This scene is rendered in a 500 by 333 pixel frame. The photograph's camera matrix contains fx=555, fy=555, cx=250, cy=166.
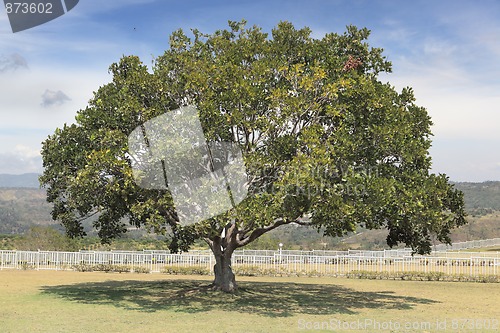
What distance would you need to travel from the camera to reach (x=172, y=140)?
16.2 meters

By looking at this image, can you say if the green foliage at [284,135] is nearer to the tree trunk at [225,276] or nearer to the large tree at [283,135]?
the large tree at [283,135]

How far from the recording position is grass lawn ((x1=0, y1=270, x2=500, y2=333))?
1384 cm

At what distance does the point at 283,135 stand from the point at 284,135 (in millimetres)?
158

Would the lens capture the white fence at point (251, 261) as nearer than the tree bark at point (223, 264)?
No

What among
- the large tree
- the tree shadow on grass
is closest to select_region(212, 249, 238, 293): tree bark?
the tree shadow on grass

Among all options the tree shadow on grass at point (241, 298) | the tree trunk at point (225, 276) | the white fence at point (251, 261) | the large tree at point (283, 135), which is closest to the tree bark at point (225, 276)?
the tree trunk at point (225, 276)

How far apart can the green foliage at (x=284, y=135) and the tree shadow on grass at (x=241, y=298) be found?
2.50 m

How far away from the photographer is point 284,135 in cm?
1675

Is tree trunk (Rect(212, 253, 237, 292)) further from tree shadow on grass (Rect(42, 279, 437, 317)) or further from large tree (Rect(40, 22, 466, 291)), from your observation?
large tree (Rect(40, 22, 466, 291))

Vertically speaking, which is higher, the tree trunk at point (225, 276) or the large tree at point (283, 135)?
the large tree at point (283, 135)

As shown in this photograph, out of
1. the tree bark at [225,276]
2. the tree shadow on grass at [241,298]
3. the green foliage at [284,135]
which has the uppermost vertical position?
the green foliage at [284,135]

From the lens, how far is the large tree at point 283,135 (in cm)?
1548

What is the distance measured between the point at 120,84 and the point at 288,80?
18.5 feet

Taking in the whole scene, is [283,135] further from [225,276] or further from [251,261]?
[251,261]
